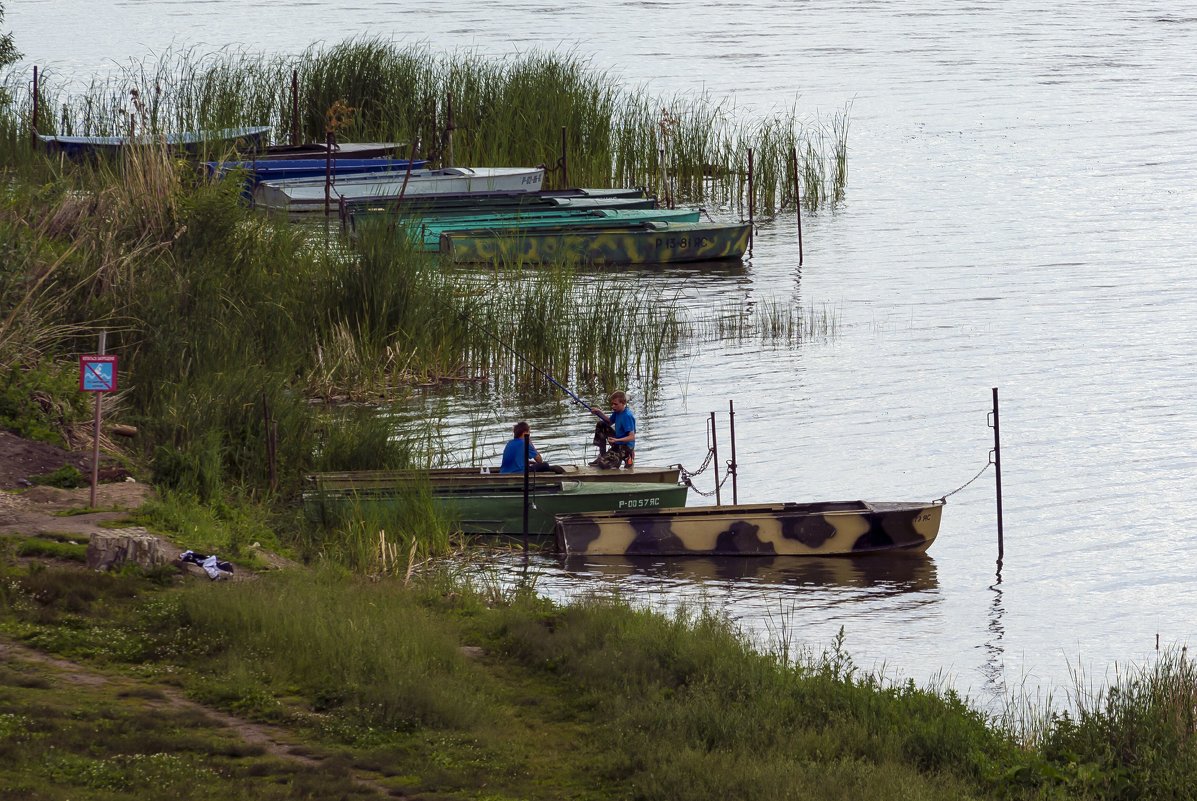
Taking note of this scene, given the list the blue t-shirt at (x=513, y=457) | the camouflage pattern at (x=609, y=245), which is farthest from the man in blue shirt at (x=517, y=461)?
the camouflage pattern at (x=609, y=245)

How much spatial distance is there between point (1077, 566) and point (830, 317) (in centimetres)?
1335

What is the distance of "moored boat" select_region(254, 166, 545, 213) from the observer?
33594 millimetres

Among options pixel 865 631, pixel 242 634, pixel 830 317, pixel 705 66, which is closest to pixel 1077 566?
pixel 865 631

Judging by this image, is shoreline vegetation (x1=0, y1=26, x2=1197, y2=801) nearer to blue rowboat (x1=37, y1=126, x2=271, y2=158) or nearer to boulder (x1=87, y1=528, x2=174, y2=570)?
boulder (x1=87, y1=528, x2=174, y2=570)

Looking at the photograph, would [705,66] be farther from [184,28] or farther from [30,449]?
[30,449]

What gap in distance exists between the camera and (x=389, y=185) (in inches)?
1321

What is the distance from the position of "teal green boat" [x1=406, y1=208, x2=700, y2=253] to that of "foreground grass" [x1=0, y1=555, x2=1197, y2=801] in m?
19.9

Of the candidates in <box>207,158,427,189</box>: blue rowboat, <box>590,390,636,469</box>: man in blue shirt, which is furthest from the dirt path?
<box>207,158,427,189</box>: blue rowboat

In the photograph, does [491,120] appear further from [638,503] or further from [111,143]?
[638,503]

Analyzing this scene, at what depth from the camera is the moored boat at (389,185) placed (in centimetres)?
3359

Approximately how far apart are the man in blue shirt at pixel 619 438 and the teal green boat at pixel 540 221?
12.8m

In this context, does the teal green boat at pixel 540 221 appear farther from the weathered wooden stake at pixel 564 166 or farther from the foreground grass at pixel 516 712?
the foreground grass at pixel 516 712

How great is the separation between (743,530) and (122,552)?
6.49m

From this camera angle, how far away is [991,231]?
124ft
